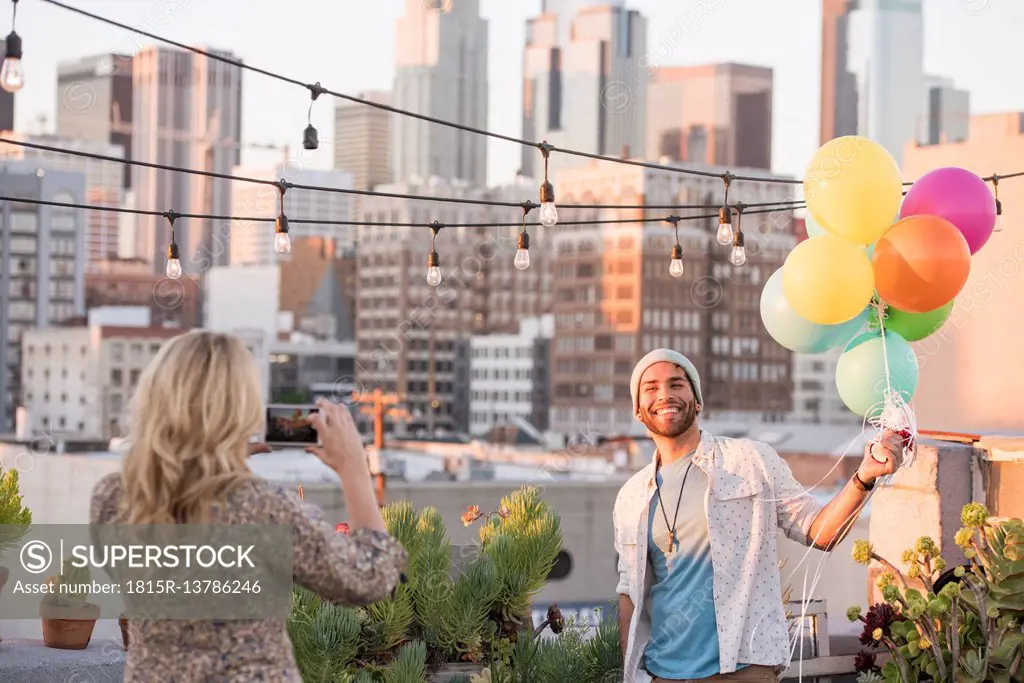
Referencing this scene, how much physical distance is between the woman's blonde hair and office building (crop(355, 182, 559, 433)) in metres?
143

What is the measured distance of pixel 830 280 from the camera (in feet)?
19.6

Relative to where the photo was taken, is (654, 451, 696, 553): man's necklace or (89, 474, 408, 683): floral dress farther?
(654, 451, 696, 553): man's necklace

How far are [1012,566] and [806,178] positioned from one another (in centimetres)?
184

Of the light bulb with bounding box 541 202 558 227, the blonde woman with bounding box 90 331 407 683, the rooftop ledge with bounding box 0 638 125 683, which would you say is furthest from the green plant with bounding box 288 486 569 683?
the blonde woman with bounding box 90 331 407 683

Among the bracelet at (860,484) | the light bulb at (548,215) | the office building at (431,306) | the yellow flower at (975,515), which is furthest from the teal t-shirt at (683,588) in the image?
the office building at (431,306)

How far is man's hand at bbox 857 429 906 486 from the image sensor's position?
4.72 m

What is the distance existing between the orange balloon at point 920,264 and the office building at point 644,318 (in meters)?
131

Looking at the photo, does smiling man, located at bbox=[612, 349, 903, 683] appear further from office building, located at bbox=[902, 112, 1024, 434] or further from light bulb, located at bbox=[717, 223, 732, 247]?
office building, located at bbox=[902, 112, 1024, 434]

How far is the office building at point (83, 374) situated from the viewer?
5034 inches

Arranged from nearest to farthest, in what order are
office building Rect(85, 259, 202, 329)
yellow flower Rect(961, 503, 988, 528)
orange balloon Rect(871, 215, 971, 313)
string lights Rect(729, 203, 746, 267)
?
yellow flower Rect(961, 503, 988, 528) → orange balloon Rect(871, 215, 971, 313) → string lights Rect(729, 203, 746, 267) → office building Rect(85, 259, 202, 329)

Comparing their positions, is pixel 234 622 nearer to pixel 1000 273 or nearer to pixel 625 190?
→ pixel 1000 273

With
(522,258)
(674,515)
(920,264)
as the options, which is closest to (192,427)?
(674,515)

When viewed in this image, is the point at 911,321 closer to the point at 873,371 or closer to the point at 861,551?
the point at 873,371

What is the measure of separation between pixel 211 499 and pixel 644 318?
140 metres
